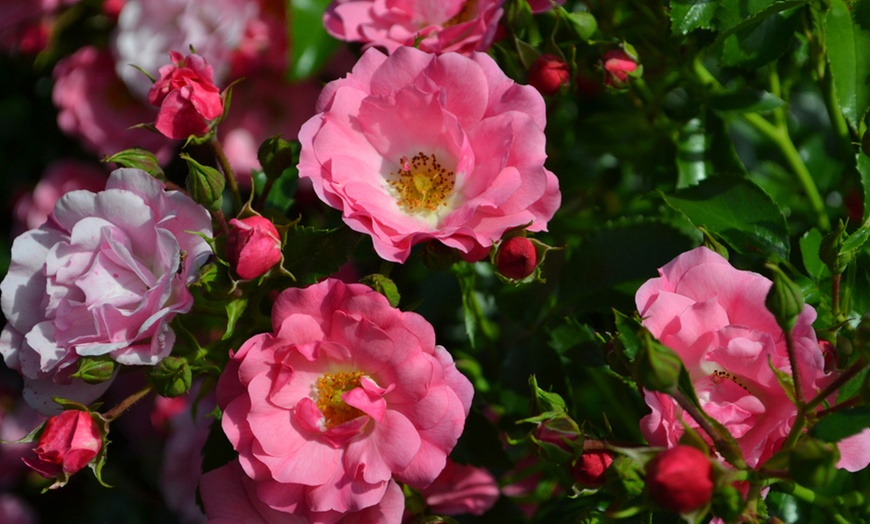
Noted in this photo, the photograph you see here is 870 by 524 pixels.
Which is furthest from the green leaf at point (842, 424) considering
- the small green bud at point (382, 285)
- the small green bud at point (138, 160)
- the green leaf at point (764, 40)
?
the small green bud at point (138, 160)

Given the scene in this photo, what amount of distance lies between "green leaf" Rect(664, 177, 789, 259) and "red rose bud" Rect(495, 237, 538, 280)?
9.0 inches

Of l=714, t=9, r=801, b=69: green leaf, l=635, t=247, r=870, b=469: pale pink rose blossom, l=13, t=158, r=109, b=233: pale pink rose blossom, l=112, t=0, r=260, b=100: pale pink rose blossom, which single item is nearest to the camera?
l=635, t=247, r=870, b=469: pale pink rose blossom

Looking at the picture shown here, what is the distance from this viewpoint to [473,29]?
1134 millimetres

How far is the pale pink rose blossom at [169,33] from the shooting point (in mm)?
1588

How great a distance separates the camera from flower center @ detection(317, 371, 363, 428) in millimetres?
1070

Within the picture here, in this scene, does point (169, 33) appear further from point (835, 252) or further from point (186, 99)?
point (835, 252)

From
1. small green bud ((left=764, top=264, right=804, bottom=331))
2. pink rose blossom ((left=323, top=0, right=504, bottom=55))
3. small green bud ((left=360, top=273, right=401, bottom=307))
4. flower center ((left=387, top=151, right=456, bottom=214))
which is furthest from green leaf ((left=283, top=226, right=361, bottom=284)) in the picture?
small green bud ((left=764, top=264, right=804, bottom=331))

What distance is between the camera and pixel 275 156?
1.09m

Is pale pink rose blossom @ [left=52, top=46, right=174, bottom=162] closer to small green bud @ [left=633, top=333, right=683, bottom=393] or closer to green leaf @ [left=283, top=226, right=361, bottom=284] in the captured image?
green leaf @ [left=283, top=226, right=361, bottom=284]

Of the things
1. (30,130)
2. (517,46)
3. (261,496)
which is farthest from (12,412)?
(517,46)

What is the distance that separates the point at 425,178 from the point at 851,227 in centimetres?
58

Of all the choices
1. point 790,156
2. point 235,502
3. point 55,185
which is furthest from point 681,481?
point 55,185

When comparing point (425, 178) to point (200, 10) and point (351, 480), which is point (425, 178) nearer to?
point (351, 480)

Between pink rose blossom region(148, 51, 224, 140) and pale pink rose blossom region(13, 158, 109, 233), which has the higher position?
pink rose blossom region(148, 51, 224, 140)
